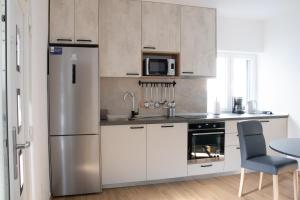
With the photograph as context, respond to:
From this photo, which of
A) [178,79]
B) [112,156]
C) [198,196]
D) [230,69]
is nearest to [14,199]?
[112,156]

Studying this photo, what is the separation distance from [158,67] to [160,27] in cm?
56

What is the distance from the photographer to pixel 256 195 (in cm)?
322

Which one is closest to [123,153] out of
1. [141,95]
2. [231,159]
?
[141,95]

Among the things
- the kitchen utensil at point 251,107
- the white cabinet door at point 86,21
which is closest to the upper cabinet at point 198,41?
the kitchen utensil at point 251,107

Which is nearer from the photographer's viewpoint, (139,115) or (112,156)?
(112,156)

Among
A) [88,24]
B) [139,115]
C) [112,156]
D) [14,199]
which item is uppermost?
[88,24]

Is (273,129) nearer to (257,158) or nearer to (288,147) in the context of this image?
(257,158)

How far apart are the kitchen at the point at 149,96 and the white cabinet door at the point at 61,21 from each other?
0.01 metres

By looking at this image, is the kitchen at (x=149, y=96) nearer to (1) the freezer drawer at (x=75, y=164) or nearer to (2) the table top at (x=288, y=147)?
(1) the freezer drawer at (x=75, y=164)

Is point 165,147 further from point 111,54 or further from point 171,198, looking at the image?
point 111,54

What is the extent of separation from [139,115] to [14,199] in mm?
2638

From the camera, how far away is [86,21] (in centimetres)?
323

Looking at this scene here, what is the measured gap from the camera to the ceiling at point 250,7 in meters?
3.68

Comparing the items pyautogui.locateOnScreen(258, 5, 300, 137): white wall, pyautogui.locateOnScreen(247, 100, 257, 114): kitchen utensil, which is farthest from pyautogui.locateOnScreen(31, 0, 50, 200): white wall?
pyautogui.locateOnScreen(258, 5, 300, 137): white wall
